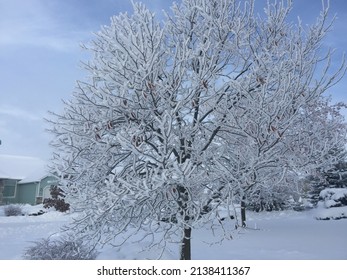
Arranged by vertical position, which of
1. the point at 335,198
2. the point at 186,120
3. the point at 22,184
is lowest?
the point at 335,198

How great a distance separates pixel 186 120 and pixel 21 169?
82.6 ft

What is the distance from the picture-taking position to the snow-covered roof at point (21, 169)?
25952 millimetres

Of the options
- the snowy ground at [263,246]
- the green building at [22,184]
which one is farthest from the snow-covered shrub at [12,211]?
the snowy ground at [263,246]

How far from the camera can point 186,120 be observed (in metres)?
5.89

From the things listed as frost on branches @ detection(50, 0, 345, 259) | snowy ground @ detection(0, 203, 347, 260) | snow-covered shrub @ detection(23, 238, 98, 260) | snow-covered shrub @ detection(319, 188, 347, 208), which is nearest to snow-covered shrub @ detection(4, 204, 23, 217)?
snowy ground @ detection(0, 203, 347, 260)

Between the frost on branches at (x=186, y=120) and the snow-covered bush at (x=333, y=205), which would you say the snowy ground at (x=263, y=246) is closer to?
the frost on branches at (x=186, y=120)

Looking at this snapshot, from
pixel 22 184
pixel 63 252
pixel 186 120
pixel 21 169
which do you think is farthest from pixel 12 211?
pixel 186 120

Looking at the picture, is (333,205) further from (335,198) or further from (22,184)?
(22,184)

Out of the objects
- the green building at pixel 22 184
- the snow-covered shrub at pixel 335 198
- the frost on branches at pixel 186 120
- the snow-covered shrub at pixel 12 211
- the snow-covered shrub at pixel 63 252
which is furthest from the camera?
the green building at pixel 22 184

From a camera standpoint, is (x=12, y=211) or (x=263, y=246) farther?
(x=12, y=211)

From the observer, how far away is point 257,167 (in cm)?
504

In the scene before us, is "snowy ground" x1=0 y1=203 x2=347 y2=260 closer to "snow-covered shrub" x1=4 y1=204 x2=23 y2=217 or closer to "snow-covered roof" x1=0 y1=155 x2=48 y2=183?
"snow-covered shrub" x1=4 y1=204 x2=23 y2=217

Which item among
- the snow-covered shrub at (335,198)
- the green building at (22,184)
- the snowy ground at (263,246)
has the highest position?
the green building at (22,184)
